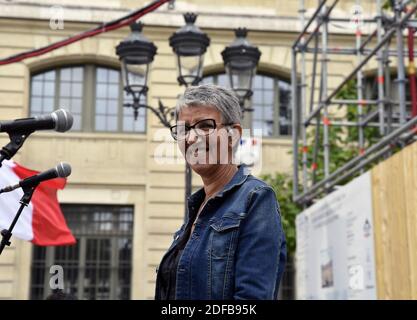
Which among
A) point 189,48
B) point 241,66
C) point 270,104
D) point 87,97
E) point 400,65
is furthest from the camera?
point 270,104

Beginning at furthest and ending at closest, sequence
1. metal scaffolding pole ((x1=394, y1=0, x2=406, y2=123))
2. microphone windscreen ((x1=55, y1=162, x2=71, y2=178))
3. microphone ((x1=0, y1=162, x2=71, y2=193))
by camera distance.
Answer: metal scaffolding pole ((x1=394, y1=0, x2=406, y2=123)) < microphone windscreen ((x1=55, y1=162, x2=71, y2=178)) < microphone ((x1=0, y1=162, x2=71, y2=193))

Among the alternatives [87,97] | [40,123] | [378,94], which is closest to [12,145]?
[40,123]

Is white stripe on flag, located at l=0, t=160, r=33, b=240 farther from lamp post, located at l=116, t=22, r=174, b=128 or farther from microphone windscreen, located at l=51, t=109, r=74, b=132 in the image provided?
microphone windscreen, located at l=51, t=109, r=74, b=132

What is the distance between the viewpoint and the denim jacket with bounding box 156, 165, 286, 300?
240 cm

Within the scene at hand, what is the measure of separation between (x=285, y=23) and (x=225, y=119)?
18.9 meters

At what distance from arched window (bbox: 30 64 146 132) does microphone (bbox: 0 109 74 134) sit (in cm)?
1796

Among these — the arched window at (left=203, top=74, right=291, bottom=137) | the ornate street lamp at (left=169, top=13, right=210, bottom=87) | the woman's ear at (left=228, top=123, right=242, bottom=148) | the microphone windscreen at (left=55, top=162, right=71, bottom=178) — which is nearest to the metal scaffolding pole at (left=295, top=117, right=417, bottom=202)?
the ornate street lamp at (left=169, top=13, right=210, bottom=87)

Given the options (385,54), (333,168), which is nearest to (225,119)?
(385,54)

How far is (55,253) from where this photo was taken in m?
20.2

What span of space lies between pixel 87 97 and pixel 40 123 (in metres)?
18.5

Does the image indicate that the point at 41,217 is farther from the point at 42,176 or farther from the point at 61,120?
the point at 61,120

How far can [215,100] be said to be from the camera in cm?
266
